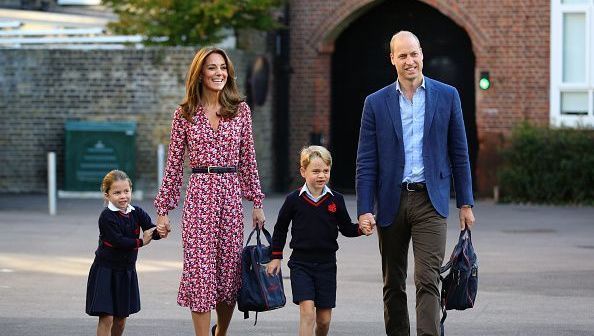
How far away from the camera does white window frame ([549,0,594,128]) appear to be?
24.1 metres

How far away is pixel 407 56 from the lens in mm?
8562

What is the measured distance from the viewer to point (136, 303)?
881 centimetres

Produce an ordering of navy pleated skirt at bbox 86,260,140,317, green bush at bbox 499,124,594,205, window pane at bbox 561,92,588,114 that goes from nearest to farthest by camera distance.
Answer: navy pleated skirt at bbox 86,260,140,317 < green bush at bbox 499,124,594,205 < window pane at bbox 561,92,588,114

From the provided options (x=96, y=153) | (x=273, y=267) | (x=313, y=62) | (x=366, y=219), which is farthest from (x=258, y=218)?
(x=313, y=62)

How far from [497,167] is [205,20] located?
5330mm

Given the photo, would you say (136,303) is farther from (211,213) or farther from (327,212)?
(327,212)

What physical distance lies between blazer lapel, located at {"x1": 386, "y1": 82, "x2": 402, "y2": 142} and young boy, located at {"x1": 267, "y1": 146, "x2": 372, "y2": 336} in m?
0.45

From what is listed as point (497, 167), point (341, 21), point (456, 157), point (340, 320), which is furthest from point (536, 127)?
point (456, 157)

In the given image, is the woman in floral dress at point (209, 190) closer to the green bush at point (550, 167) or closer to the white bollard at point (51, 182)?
the white bollard at point (51, 182)

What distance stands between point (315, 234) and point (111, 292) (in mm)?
1235

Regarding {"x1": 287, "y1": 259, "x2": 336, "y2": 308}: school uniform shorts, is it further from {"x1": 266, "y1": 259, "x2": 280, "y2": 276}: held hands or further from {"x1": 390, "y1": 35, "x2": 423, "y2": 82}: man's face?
{"x1": 390, "y1": 35, "x2": 423, "y2": 82}: man's face

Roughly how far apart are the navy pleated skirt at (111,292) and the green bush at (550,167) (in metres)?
14.9

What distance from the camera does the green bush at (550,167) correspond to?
75.4ft

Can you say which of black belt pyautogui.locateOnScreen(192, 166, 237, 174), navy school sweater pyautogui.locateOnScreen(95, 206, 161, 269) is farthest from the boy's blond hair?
navy school sweater pyautogui.locateOnScreen(95, 206, 161, 269)
